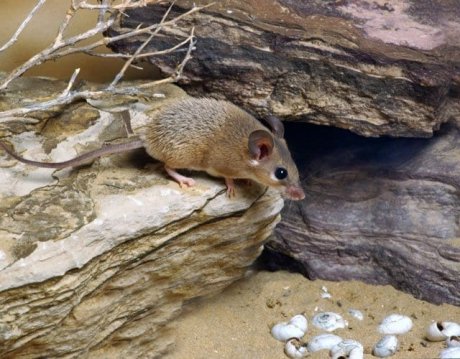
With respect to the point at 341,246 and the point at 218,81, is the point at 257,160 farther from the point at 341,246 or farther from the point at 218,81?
the point at 341,246

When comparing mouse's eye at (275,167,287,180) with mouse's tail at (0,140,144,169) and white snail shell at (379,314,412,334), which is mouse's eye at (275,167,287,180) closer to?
mouse's tail at (0,140,144,169)

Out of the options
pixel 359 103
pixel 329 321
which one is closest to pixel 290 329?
pixel 329 321

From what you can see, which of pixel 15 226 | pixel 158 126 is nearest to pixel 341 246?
pixel 158 126

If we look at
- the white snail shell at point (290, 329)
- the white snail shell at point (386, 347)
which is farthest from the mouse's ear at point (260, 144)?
the white snail shell at point (386, 347)

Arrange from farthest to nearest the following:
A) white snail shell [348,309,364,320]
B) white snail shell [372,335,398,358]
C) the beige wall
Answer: the beige wall
white snail shell [348,309,364,320]
white snail shell [372,335,398,358]

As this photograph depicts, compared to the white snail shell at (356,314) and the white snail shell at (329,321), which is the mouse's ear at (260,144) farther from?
the white snail shell at (356,314)

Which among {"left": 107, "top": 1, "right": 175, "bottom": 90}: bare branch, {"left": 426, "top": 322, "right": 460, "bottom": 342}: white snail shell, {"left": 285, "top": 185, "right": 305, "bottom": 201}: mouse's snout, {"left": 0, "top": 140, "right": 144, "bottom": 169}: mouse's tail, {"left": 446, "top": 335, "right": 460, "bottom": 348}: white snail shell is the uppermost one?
{"left": 107, "top": 1, "right": 175, "bottom": 90}: bare branch

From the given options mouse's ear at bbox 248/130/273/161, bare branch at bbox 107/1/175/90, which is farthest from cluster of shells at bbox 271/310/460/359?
bare branch at bbox 107/1/175/90
